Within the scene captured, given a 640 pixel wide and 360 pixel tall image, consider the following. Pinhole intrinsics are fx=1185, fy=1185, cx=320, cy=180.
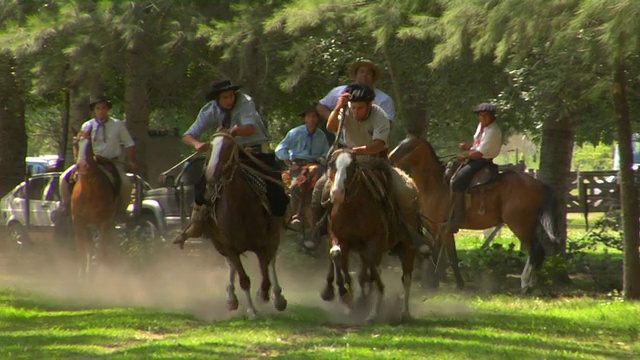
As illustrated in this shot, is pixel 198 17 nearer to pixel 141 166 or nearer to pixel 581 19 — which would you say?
pixel 141 166

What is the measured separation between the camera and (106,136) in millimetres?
18344

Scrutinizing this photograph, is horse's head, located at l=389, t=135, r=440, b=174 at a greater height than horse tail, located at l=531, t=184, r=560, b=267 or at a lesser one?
greater

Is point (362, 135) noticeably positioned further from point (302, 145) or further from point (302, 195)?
point (302, 145)

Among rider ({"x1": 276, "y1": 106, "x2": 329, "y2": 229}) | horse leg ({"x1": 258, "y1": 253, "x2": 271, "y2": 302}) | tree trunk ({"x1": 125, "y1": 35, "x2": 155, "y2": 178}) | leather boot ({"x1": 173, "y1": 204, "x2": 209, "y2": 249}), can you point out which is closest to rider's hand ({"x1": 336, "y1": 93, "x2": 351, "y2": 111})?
leather boot ({"x1": 173, "y1": 204, "x2": 209, "y2": 249})

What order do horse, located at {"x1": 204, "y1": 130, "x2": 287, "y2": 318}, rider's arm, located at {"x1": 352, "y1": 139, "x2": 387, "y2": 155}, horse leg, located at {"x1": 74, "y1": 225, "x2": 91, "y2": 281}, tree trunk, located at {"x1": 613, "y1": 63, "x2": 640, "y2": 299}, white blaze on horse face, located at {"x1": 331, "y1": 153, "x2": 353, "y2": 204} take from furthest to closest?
horse leg, located at {"x1": 74, "y1": 225, "x2": 91, "y2": 281} < tree trunk, located at {"x1": 613, "y1": 63, "x2": 640, "y2": 299} < horse, located at {"x1": 204, "y1": 130, "x2": 287, "y2": 318} < rider's arm, located at {"x1": 352, "y1": 139, "x2": 387, "y2": 155} < white blaze on horse face, located at {"x1": 331, "y1": 153, "x2": 353, "y2": 204}

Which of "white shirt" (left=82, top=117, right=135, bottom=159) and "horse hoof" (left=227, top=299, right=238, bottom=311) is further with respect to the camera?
"white shirt" (left=82, top=117, right=135, bottom=159)

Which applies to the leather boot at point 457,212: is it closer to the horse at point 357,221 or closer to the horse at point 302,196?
the horse at point 302,196

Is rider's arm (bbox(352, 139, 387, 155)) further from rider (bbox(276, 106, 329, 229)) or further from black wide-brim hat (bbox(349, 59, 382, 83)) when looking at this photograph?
rider (bbox(276, 106, 329, 229))

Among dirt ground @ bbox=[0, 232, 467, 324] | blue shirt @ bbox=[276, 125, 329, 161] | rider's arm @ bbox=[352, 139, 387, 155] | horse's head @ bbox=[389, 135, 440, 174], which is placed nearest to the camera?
rider's arm @ bbox=[352, 139, 387, 155]

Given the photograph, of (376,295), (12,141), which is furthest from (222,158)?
(12,141)

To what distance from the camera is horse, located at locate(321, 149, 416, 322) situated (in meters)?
12.2

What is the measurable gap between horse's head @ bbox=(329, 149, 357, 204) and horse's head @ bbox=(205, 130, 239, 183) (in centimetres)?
127

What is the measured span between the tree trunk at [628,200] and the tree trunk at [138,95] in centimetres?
942

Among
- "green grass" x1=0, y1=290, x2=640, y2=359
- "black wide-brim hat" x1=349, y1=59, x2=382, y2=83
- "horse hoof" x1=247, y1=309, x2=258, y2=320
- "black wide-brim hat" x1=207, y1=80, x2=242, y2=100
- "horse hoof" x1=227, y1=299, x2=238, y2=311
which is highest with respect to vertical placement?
"black wide-brim hat" x1=349, y1=59, x2=382, y2=83
